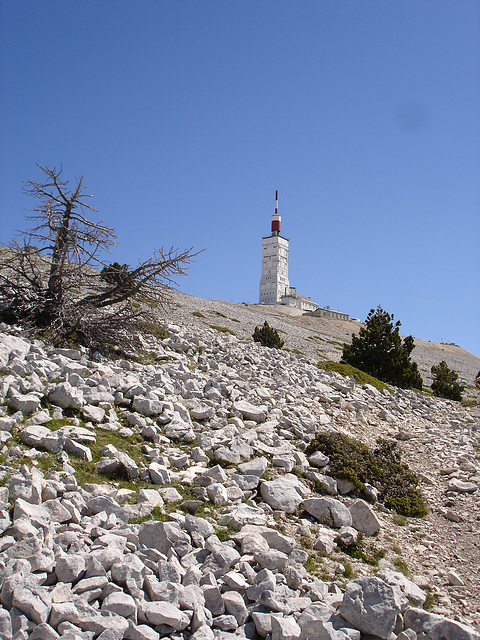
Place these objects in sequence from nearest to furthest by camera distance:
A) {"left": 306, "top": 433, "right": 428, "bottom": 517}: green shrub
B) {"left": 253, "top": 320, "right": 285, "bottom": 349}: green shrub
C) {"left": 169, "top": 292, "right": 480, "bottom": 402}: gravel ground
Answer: {"left": 306, "top": 433, "right": 428, "bottom": 517}: green shrub → {"left": 253, "top": 320, "right": 285, "bottom": 349}: green shrub → {"left": 169, "top": 292, "right": 480, "bottom": 402}: gravel ground

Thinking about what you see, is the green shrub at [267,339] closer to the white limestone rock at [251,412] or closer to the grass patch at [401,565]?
the white limestone rock at [251,412]

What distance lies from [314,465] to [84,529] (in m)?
5.21

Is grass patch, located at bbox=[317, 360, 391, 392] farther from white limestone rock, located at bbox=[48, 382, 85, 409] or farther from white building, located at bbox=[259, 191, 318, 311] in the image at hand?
white building, located at bbox=[259, 191, 318, 311]

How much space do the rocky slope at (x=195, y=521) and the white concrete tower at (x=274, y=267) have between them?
14800 cm

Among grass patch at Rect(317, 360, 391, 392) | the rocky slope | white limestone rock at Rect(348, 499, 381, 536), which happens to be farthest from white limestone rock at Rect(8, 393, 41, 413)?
grass patch at Rect(317, 360, 391, 392)

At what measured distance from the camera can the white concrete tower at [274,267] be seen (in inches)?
6334

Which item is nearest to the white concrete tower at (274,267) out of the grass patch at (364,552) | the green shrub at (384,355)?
the green shrub at (384,355)

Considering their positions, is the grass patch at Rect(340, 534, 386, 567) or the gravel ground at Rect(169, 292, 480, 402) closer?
the grass patch at Rect(340, 534, 386, 567)

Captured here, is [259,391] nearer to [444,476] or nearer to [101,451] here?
[444,476]

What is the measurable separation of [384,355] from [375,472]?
16.5 m

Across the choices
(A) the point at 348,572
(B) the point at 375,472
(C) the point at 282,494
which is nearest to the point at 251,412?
(B) the point at 375,472

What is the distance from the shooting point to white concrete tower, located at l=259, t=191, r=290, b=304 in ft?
528

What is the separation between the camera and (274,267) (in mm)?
162750

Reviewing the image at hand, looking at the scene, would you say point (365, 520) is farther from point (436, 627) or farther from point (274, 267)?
point (274, 267)
